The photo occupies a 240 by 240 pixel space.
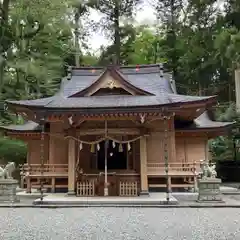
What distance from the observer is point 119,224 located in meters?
7.41

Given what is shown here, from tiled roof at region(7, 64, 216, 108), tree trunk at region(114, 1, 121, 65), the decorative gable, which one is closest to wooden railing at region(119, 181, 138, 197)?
tiled roof at region(7, 64, 216, 108)

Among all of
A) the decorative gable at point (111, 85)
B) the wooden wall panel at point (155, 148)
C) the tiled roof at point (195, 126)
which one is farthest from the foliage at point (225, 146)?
the decorative gable at point (111, 85)

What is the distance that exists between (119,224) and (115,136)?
6.14 meters

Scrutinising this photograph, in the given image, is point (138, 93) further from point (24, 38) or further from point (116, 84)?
point (24, 38)

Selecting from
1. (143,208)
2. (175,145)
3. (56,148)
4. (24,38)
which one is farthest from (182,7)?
(143,208)

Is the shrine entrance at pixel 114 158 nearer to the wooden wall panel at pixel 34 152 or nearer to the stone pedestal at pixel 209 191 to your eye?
the wooden wall panel at pixel 34 152

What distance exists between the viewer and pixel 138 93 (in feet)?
45.0

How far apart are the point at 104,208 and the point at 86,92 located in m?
5.16

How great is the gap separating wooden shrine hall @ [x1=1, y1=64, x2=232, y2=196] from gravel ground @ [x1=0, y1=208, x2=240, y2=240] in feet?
8.62

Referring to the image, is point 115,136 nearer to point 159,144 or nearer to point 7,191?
point 159,144

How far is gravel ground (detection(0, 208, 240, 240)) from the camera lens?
6.19m

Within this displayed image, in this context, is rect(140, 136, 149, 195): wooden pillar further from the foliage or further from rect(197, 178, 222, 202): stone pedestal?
the foliage

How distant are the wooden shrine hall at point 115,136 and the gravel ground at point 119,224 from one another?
8.62 feet

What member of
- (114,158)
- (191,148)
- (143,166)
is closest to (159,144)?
(143,166)
